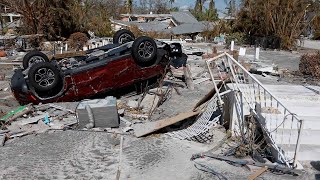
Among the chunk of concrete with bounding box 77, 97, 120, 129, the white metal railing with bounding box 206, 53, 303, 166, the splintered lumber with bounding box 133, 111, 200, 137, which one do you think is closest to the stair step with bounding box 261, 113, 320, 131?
the white metal railing with bounding box 206, 53, 303, 166

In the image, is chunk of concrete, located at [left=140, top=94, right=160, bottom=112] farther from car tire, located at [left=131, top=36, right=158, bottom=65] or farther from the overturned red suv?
car tire, located at [left=131, top=36, right=158, bottom=65]

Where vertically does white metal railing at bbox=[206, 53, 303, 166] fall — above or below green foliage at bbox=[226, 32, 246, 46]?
below

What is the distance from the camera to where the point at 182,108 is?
28.7 ft

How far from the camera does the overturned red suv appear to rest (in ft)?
27.4

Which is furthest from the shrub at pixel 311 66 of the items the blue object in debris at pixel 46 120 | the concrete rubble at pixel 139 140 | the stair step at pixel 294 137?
the blue object in debris at pixel 46 120

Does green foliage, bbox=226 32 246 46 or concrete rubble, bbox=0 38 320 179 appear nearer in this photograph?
concrete rubble, bbox=0 38 320 179

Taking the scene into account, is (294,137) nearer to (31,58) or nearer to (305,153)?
(305,153)

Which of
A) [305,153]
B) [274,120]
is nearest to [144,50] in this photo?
[274,120]

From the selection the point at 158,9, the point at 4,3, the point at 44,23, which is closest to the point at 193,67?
the point at 44,23

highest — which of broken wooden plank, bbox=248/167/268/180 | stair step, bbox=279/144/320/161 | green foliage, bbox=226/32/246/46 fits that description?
green foliage, bbox=226/32/246/46

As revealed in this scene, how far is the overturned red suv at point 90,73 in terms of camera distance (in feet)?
27.4

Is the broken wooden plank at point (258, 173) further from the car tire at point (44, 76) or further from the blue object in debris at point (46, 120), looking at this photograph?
the car tire at point (44, 76)

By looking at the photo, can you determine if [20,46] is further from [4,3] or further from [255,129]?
[255,129]

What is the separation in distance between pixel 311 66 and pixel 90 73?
9112mm
